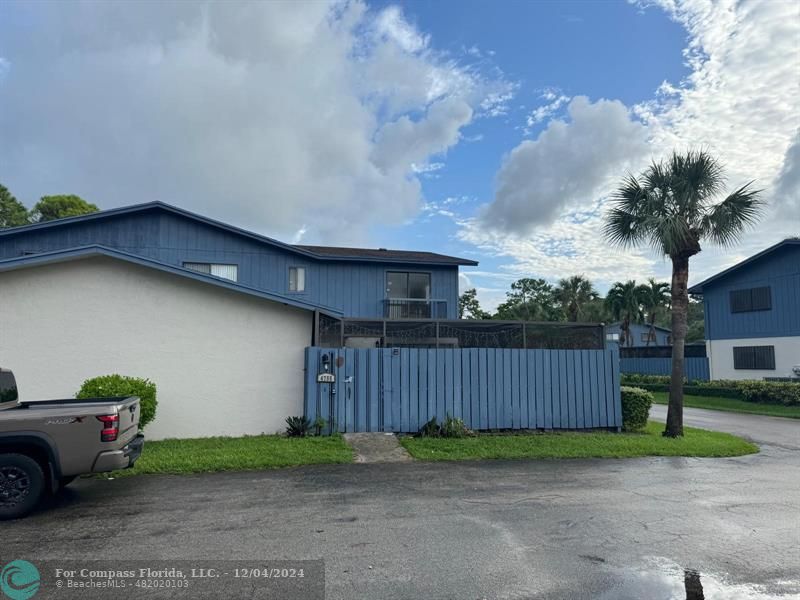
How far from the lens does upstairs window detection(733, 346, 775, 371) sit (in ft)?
77.1

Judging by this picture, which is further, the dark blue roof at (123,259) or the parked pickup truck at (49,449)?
the dark blue roof at (123,259)

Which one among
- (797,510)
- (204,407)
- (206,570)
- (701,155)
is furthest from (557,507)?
(701,155)

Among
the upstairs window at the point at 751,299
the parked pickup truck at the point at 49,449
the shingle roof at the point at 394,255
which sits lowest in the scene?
the parked pickup truck at the point at 49,449

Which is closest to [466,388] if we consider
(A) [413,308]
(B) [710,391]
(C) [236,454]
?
(C) [236,454]

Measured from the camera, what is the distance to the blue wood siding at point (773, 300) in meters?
22.6

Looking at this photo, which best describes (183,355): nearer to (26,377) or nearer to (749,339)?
(26,377)

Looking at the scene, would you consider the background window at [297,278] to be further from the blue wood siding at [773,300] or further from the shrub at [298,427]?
the blue wood siding at [773,300]

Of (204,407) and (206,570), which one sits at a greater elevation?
(204,407)

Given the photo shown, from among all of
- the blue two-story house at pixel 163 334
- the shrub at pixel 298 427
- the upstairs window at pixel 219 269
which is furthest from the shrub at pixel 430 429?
the upstairs window at pixel 219 269

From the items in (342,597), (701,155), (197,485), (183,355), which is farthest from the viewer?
(701,155)

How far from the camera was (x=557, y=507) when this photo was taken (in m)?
6.07

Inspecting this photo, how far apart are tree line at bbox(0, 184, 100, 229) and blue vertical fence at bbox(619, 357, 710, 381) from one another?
37.9 m

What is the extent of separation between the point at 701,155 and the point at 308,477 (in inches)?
446

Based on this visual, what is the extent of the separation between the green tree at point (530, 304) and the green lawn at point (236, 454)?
109 ft
